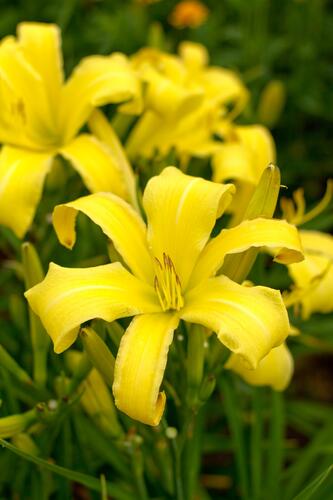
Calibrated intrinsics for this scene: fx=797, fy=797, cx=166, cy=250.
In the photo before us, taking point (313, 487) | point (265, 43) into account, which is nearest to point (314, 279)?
point (313, 487)

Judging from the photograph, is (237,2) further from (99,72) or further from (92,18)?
(99,72)

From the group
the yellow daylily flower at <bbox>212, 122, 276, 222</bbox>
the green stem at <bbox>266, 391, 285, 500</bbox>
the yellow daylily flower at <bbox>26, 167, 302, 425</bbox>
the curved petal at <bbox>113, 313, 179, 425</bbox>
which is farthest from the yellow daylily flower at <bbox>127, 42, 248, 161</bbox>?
the curved petal at <bbox>113, 313, 179, 425</bbox>

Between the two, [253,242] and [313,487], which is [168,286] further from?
[313,487]

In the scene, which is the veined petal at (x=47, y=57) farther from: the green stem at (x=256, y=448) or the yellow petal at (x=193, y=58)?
the green stem at (x=256, y=448)

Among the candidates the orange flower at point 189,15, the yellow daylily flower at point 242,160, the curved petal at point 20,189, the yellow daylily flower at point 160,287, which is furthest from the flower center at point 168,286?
the orange flower at point 189,15

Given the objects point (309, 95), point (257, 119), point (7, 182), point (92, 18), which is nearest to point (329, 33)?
point (309, 95)

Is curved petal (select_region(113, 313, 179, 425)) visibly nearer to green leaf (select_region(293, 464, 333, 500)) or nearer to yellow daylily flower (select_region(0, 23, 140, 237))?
green leaf (select_region(293, 464, 333, 500))
